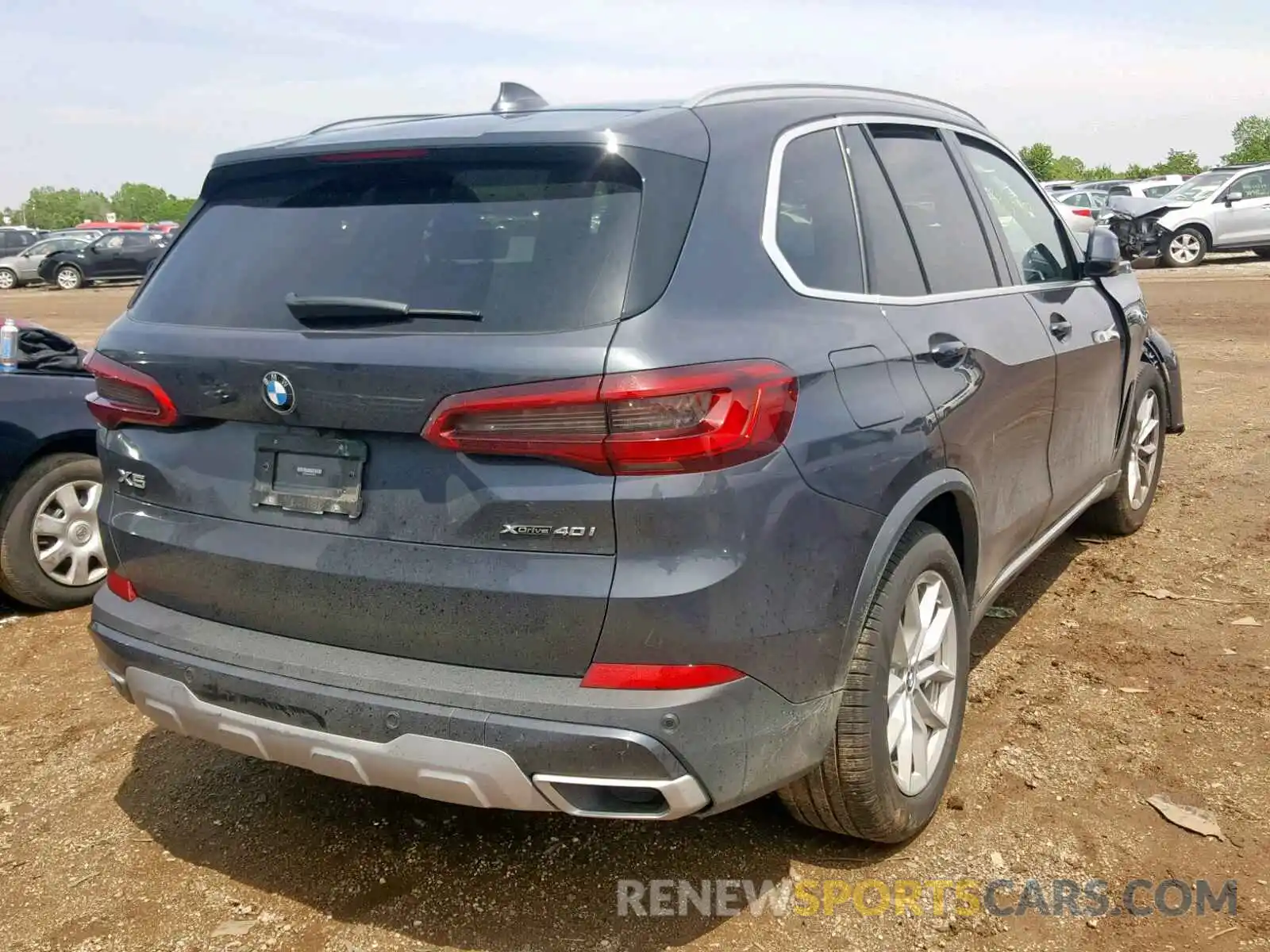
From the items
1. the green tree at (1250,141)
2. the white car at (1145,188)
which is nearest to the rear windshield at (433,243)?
the white car at (1145,188)

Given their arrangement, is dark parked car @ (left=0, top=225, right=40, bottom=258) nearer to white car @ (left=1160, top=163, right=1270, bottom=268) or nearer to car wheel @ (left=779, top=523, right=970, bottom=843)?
white car @ (left=1160, top=163, right=1270, bottom=268)

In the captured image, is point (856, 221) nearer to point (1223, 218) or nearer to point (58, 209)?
point (1223, 218)

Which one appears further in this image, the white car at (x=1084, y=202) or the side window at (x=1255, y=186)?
the white car at (x=1084, y=202)

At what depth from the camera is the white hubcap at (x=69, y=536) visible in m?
4.92

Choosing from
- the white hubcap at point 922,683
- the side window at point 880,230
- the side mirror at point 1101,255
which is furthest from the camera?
the side mirror at point 1101,255

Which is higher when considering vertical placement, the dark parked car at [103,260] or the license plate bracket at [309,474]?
the license plate bracket at [309,474]

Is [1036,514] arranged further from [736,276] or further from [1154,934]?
[736,276]

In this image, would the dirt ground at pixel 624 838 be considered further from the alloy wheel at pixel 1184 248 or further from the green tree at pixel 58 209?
the green tree at pixel 58 209

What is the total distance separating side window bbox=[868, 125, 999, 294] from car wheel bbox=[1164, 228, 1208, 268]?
19.4 metres

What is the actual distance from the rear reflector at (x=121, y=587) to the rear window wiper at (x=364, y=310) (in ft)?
2.94

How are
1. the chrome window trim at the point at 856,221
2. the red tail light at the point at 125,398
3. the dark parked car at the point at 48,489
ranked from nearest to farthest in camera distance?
1. the chrome window trim at the point at 856,221
2. the red tail light at the point at 125,398
3. the dark parked car at the point at 48,489

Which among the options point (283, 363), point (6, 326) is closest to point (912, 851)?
point (283, 363)

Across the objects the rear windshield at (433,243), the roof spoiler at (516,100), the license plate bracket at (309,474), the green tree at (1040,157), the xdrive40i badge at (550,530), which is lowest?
the green tree at (1040,157)

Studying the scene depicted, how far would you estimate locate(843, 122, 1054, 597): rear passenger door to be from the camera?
305cm
